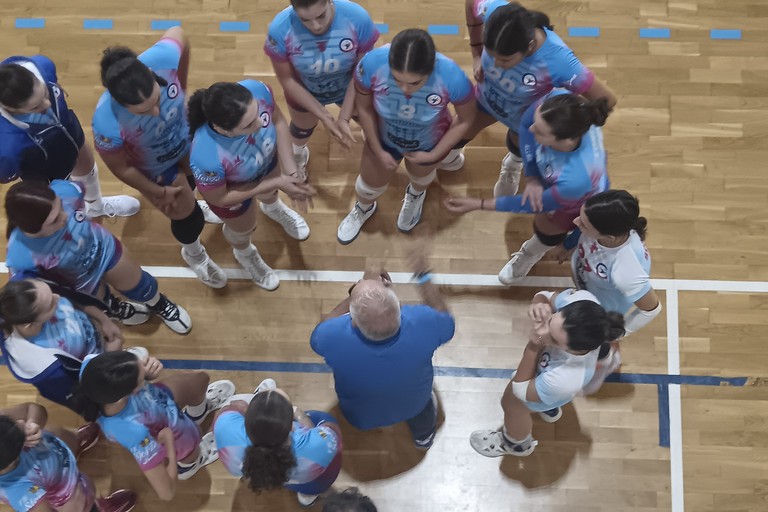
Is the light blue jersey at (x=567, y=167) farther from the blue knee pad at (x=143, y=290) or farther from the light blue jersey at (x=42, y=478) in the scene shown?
the light blue jersey at (x=42, y=478)

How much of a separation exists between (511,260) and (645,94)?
79.5 inches

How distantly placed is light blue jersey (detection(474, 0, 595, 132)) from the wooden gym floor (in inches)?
51.4

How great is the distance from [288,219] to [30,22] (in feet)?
10.7

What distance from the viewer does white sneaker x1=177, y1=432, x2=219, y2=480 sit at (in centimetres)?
468

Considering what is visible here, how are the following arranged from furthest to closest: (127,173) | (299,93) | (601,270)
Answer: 1. (299,93)
2. (127,173)
3. (601,270)

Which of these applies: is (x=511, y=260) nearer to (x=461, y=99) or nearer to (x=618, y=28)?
(x=461, y=99)

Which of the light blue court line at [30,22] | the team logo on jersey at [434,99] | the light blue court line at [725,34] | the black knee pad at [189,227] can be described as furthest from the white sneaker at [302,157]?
the light blue court line at [725,34]

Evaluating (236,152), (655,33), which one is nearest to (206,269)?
(236,152)

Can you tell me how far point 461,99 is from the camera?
4.21m

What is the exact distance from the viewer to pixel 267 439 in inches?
128

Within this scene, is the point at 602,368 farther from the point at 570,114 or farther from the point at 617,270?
the point at 570,114

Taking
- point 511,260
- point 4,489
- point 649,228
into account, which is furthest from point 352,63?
point 4,489

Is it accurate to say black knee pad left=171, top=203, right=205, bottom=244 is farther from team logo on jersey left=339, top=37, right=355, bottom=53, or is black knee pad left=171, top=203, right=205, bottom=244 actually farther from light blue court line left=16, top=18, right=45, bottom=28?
light blue court line left=16, top=18, right=45, bottom=28

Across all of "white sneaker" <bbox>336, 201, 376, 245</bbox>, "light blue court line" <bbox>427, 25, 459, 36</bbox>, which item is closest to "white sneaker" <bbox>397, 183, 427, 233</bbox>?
"white sneaker" <bbox>336, 201, 376, 245</bbox>
